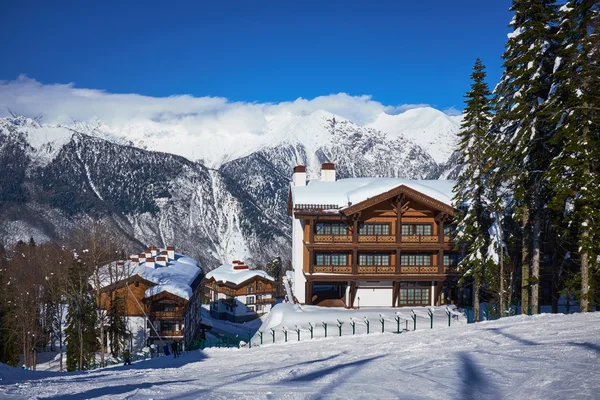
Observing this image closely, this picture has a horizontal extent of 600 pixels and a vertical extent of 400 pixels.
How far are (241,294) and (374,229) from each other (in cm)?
3043

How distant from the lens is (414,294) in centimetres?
3888

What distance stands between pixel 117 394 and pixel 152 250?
49021 mm

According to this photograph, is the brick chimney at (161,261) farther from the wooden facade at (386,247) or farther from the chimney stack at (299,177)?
the wooden facade at (386,247)

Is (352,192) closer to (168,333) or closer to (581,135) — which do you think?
(581,135)

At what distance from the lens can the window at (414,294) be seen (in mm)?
38781

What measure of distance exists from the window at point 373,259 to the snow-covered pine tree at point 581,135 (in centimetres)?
1820

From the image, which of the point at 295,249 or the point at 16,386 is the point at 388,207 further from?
the point at 16,386

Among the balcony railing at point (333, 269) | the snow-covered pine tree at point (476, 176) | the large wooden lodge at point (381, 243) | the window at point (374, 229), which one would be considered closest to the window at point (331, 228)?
the large wooden lodge at point (381, 243)

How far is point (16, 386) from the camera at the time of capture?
38.4 feet

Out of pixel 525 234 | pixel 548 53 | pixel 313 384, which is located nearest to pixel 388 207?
pixel 525 234

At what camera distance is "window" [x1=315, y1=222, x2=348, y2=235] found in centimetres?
3825

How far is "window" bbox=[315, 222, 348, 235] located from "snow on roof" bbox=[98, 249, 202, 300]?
1439 cm

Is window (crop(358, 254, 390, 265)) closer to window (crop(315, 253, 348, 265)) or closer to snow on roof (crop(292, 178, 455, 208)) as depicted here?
window (crop(315, 253, 348, 265))

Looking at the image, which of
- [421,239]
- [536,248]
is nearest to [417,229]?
[421,239]
